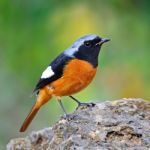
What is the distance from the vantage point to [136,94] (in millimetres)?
9688

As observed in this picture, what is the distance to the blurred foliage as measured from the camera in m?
9.02

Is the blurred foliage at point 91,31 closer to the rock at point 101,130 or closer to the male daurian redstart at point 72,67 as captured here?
the male daurian redstart at point 72,67

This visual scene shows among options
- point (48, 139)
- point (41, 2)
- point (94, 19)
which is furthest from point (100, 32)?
point (48, 139)

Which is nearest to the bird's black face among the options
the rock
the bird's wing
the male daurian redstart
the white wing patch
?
the male daurian redstart

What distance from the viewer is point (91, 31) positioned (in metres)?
9.30

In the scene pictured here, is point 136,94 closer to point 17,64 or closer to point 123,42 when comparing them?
point 123,42

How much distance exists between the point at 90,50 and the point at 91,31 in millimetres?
1830

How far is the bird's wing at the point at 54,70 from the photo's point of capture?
24.4 feet

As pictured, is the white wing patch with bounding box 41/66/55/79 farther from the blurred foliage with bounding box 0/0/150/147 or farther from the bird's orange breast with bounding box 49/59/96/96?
the blurred foliage with bounding box 0/0/150/147

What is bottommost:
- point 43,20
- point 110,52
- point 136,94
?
point 136,94

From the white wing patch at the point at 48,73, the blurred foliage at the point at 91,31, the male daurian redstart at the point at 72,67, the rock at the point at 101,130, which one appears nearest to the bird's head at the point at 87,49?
the male daurian redstart at the point at 72,67

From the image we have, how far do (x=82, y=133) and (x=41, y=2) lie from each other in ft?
10.5

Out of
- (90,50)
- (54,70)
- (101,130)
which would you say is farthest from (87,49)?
(101,130)

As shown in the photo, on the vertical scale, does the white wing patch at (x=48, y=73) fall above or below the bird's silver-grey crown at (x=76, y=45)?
below
